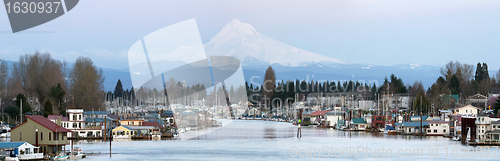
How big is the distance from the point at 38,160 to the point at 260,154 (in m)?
10.8

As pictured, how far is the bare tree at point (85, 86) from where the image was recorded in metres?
55.4

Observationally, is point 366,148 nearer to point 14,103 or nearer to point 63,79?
point 14,103

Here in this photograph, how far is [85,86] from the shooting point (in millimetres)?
56125

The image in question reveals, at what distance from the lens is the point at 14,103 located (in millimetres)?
48438

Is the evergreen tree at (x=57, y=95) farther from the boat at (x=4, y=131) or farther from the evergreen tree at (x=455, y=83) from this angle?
the evergreen tree at (x=455, y=83)

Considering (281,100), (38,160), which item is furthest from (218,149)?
(281,100)

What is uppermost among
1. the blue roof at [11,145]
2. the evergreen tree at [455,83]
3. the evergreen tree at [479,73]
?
the evergreen tree at [479,73]

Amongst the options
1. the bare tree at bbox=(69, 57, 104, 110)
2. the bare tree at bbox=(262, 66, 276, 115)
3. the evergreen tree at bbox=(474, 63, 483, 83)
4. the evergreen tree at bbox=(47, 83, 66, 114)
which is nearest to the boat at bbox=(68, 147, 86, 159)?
the evergreen tree at bbox=(47, 83, 66, 114)

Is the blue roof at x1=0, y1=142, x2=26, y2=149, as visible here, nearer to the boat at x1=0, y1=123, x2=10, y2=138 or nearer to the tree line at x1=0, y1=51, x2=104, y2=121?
the boat at x1=0, y1=123, x2=10, y2=138

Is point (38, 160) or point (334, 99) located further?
point (334, 99)

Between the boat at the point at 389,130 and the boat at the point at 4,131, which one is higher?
the boat at the point at 4,131

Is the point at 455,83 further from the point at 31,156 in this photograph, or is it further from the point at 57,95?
A: the point at 31,156

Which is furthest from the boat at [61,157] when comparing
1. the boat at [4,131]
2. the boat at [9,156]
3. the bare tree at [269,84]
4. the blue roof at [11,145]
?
the bare tree at [269,84]

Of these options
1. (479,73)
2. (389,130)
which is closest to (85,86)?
(389,130)
